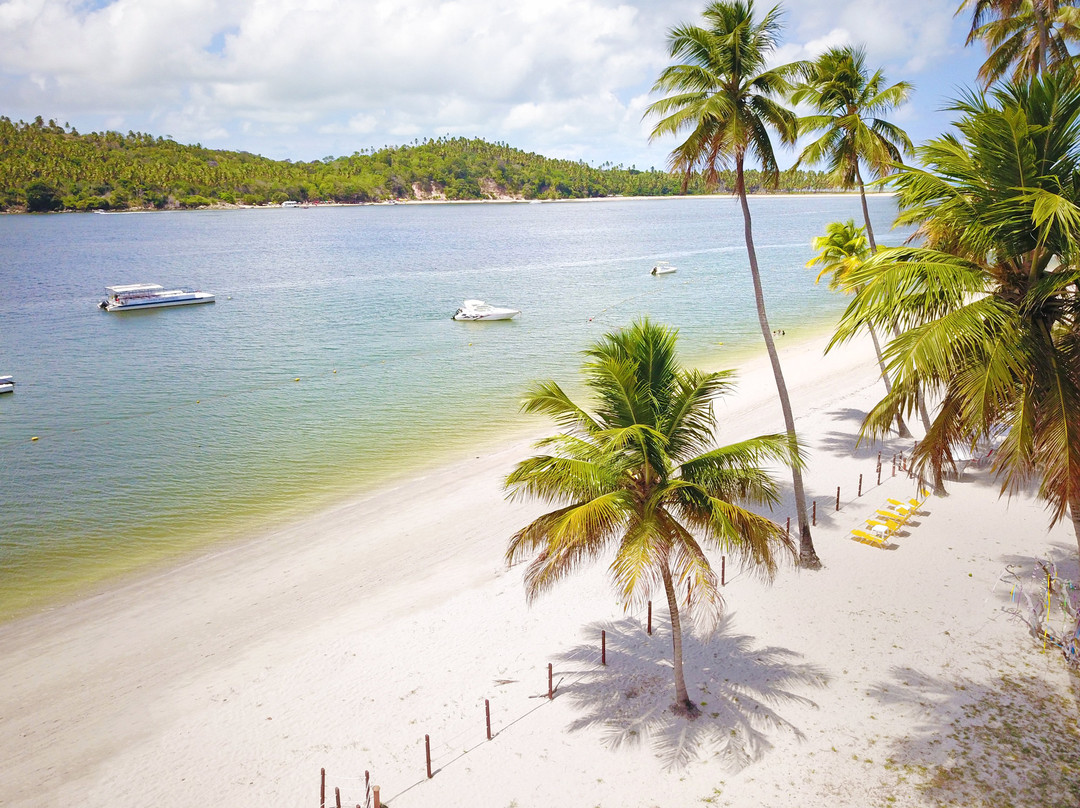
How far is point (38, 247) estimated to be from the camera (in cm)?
11350

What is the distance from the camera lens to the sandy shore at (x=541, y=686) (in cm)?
1062

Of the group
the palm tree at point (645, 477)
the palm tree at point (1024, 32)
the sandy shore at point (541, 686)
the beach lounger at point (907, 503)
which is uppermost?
the palm tree at point (1024, 32)

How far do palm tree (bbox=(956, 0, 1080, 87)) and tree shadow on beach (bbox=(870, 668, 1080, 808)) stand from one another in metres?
18.9

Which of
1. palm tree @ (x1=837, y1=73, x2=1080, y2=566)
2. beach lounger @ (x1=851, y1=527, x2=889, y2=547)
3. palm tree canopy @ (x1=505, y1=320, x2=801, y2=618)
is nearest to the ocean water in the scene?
beach lounger @ (x1=851, y1=527, x2=889, y2=547)

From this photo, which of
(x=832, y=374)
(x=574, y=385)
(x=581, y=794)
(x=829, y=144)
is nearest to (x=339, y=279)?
(x=574, y=385)

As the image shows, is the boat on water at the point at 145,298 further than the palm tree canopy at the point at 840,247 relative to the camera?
Yes

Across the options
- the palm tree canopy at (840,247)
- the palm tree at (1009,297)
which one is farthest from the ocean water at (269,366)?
the palm tree at (1009,297)

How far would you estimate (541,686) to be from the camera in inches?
514

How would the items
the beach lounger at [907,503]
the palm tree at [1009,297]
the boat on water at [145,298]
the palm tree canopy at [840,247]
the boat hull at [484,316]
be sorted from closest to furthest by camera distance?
the palm tree at [1009,297] → the beach lounger at [907,503] → the palm tree canopy at [840,247] → the boat hull at [484,316] → the boat on water at [145,298]

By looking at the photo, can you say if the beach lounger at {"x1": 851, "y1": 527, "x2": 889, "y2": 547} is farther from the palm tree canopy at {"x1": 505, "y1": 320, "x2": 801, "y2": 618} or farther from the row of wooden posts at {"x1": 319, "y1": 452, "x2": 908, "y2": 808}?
the palm tree canopy at {"x1": 505, "y1": 320, "x2": 801, "y2": 618}

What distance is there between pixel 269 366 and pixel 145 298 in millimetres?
27892

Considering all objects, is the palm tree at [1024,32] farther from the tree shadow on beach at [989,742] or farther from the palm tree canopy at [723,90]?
the tree shadow on beach at [989,742]

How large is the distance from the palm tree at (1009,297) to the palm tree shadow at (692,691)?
18.7ft

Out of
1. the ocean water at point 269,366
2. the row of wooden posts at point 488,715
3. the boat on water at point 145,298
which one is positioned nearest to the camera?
the row of wooden posts at point 488,715
